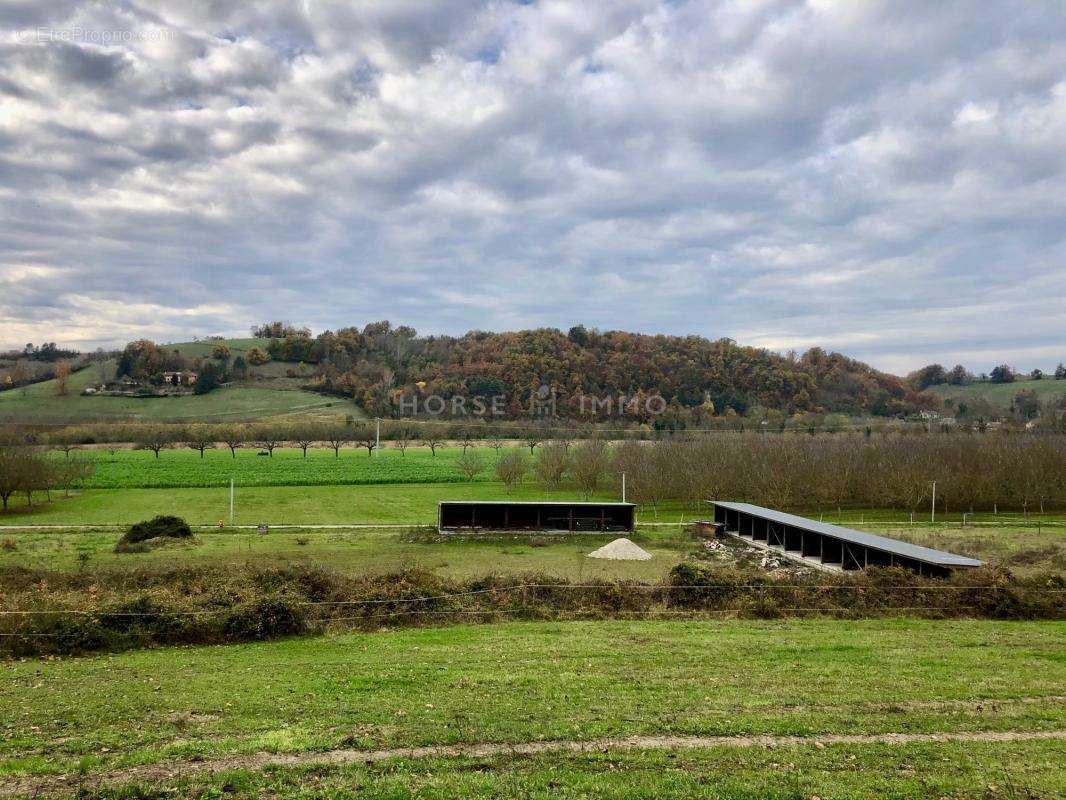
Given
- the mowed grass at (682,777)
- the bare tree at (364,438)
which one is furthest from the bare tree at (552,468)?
the mowed grass at (682,777)

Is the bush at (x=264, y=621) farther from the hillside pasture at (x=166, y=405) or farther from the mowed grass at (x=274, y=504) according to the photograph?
the hillside pasture at (x=166, y=405)

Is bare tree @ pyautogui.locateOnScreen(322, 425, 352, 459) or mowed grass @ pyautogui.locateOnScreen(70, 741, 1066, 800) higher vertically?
mowed grass @ pyautogui.locateOnScreen(70, 741, 1066, 800)

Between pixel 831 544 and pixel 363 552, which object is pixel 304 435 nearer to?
Answer: pixel 363 552

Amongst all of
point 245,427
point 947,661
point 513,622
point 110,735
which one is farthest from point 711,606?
point 245,427

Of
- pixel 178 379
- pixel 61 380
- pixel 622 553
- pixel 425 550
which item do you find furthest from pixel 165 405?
pixel 622 553

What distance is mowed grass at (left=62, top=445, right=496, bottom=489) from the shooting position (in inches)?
3494

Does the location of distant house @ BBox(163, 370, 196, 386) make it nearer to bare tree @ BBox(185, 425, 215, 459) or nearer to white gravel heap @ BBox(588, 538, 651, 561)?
bare tree @ BBox(185, 425, 215, 459)

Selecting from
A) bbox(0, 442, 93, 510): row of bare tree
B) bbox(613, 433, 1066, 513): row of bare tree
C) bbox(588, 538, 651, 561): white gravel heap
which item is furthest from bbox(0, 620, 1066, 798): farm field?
bbox(0, 442, 93, 510): row of bare tree

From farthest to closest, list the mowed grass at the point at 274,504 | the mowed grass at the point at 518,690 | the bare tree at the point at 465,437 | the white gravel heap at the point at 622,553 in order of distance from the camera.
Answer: the bare tree at the point at 465,437
the mowed grass at the point at 274,504
the white gravel heap at the point at 622,553
the mowed grass at the point at 518,690

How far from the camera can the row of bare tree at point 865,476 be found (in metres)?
72.2

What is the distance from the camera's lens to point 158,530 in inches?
1903

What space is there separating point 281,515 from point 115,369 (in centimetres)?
15618

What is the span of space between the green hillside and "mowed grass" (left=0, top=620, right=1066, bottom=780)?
519ft

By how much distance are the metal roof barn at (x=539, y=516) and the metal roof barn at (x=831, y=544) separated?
848 cm
